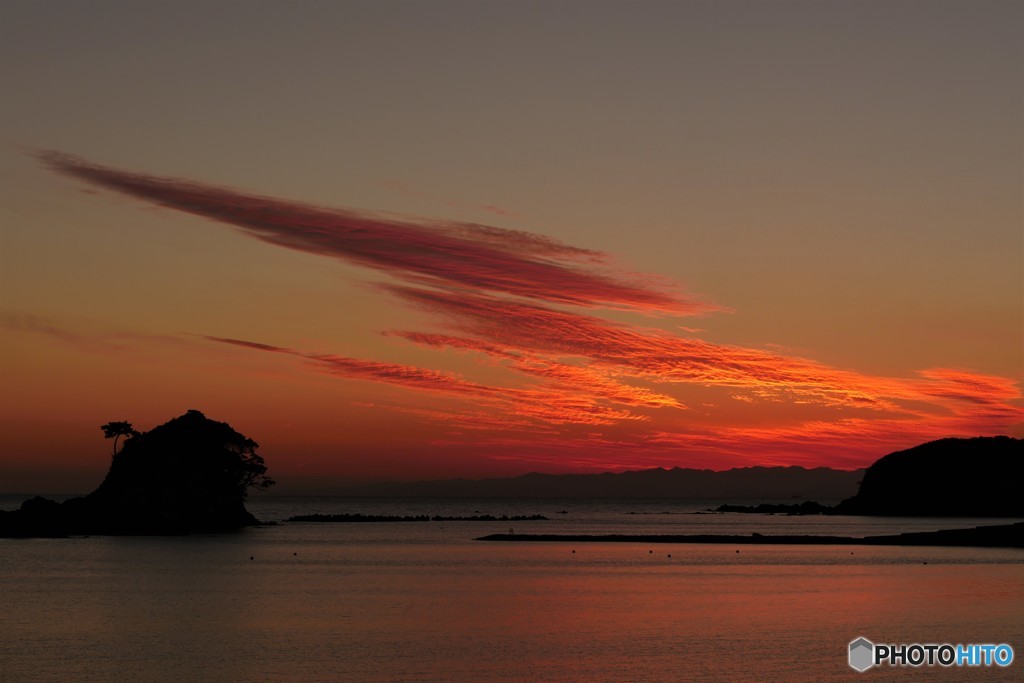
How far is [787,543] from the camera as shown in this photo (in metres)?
136

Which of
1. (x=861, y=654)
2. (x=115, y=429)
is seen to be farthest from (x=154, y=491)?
(x=861, y=654)

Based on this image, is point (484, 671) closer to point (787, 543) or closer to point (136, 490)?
point (787, 543)

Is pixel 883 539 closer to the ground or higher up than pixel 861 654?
higher up

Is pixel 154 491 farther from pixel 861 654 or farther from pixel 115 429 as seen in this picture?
pixel 861 654

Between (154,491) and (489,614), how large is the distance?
92147mm

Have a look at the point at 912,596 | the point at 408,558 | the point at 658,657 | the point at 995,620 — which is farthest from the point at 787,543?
the point at 658,657

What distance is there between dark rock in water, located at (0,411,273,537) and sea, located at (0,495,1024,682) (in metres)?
24.6

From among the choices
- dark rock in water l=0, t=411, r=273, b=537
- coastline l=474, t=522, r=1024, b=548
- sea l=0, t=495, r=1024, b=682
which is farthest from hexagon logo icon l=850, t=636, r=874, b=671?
dark rock in water l=0, t=411, r=273, b=537

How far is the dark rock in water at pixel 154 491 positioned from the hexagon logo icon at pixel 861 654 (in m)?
110

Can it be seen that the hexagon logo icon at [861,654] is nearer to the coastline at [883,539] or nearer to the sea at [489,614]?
the sea at [489,614]

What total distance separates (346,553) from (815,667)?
84.4 meters

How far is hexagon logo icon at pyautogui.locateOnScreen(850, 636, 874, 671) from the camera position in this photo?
4460cm

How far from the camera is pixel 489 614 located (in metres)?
64.8

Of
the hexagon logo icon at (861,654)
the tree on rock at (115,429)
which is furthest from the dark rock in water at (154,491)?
the hexagon logo icon at (861,654)
